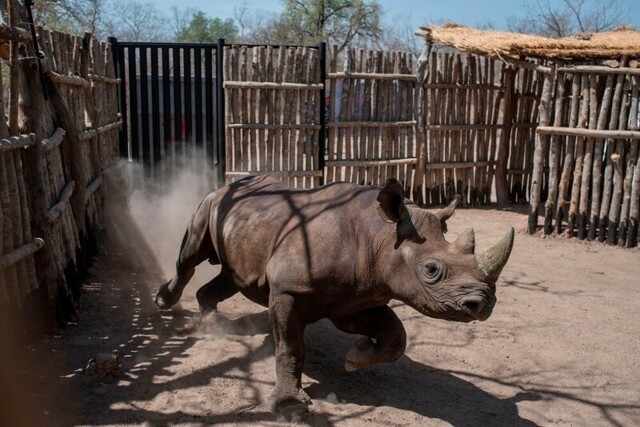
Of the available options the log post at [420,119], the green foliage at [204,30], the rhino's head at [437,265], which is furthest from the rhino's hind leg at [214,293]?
the green foliage at [204,30]

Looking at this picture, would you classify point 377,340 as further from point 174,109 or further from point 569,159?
point 174,109

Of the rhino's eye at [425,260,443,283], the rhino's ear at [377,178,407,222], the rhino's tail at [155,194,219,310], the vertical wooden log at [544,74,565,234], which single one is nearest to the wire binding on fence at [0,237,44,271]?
the rhino's tail at [155,194,219,310]

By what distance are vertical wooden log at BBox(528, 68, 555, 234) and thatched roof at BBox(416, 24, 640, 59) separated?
42 centimetres

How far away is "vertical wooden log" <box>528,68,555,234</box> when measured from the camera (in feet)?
33.2

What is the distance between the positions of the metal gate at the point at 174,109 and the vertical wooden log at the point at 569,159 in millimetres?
5355

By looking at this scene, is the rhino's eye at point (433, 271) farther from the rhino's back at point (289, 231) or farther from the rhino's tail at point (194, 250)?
the rhino's tail at point (194, 250)

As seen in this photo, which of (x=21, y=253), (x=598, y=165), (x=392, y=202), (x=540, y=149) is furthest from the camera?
(x=540, y=149)

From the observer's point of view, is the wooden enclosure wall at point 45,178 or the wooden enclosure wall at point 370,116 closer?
the wooden enclosure wall at point 45,178

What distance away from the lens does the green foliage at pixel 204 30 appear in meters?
43.9

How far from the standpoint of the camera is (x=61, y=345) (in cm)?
524

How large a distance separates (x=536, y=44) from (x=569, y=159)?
1.76 m

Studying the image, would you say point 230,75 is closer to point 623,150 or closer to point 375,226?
point 623,150

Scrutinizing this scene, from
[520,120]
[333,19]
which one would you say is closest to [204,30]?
[333,19]

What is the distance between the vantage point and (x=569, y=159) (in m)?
9.97
